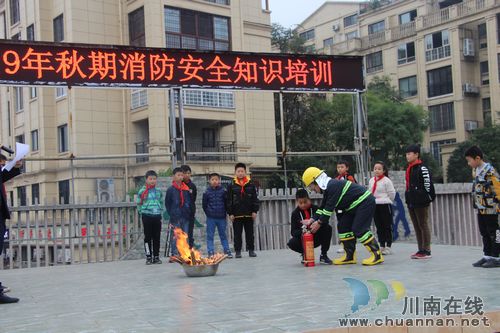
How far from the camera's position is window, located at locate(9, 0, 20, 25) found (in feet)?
102

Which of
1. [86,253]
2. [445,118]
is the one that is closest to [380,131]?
[445,118]

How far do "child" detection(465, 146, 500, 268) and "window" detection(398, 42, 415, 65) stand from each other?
117 ft

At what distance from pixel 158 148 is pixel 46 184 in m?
5.82

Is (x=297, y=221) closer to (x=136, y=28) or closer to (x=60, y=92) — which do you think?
(x=136, y=28)

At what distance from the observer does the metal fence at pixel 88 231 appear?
1180 cm

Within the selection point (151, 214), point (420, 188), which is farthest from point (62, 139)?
point (420, 188)

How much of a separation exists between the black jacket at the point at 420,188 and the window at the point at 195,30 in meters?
18.7

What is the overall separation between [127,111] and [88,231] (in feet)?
53.5

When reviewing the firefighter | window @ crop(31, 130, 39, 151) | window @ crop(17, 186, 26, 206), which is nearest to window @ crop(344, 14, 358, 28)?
window @ crop(31, 130, 39, 151)

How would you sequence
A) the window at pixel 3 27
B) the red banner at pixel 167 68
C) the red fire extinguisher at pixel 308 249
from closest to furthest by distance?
1. the red fire extinguisher at pixel 308 249
2. the red banner at pixel 167 68
3. the window at pixel 3 27

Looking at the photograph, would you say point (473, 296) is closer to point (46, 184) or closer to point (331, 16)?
point (46, 184)

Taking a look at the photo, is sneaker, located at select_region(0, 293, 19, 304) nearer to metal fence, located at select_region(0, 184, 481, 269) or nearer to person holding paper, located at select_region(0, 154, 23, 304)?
person holding paper, located at select_region(0, 154, 23, 304)

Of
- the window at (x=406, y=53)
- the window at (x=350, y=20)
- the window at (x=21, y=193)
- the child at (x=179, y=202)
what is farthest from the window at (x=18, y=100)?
the window at (x=350, y=20)

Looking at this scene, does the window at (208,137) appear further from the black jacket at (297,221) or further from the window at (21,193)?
the black jacket at (297,221)
